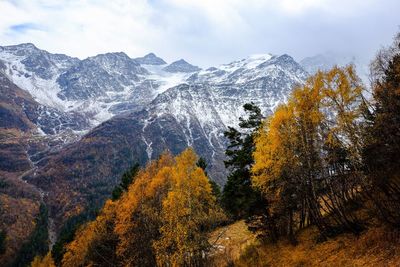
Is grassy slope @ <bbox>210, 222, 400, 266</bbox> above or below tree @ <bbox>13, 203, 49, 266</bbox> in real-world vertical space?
above

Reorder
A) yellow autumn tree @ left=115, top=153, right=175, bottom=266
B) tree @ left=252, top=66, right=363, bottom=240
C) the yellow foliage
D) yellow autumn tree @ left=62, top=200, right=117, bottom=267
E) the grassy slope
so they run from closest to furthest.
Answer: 1. the grassy slope
2. tree @ left=252, top=66, right=363, bottom=240
3. the yellow foliage
4. yellow autumn tree @ left=115, top=153, right=175, bottom=266
5. yellow autumn tree @ left=62, top=200, right=117, bottom=267

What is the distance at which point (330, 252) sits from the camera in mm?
27750

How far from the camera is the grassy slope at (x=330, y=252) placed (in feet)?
75.6

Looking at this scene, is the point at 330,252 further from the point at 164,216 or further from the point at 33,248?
the point at 33,248

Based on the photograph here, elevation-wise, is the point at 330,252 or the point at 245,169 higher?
the point at 245,169

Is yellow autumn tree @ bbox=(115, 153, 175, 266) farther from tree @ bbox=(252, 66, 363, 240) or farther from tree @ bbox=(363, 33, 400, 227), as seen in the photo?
tree @ bbox=(363, 33, 400, 227)

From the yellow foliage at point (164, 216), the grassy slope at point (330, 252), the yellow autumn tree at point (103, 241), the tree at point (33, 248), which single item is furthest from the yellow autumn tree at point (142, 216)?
the tree at point (33, 248)

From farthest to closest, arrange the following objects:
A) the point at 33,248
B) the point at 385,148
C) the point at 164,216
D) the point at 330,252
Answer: the point at 33,248
the point at 164,216
the point at 330,252
the point at 385,148

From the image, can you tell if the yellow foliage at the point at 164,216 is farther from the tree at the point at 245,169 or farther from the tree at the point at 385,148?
the tree at the point at 385,148

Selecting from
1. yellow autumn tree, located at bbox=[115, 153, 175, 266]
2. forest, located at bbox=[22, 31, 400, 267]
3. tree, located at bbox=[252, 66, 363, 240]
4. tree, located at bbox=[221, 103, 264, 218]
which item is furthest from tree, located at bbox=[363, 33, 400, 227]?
yellow autumn tree, located at bbox=[115, 153, 175, 266]

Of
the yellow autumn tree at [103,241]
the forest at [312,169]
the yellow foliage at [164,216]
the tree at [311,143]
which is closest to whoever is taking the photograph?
the forest at [312,169]

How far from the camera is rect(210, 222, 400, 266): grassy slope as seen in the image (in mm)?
23047

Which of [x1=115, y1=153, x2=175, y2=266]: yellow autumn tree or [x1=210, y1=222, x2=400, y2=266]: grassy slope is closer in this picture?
[x1=210, y1=222, x2=400, y2=266]: grassy slope

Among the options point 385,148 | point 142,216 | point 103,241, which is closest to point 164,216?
point 142,216
